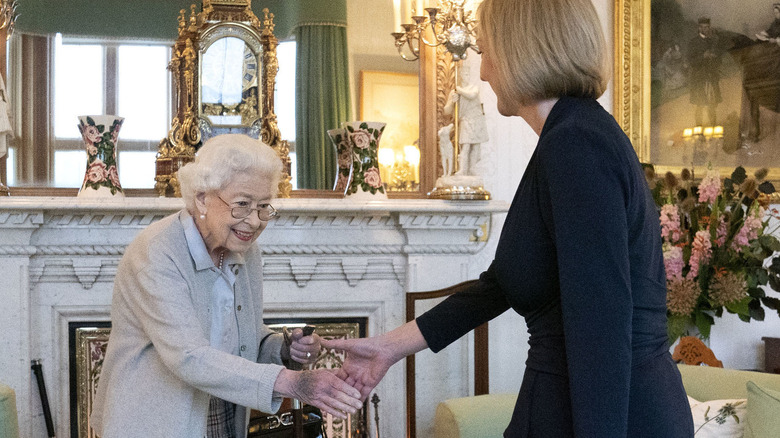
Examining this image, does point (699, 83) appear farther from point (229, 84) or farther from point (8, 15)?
point (8, 15)

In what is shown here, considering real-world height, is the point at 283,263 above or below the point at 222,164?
below

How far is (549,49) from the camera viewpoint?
4.57 feet

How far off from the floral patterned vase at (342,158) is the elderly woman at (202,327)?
4.89 ft

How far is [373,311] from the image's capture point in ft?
12.7

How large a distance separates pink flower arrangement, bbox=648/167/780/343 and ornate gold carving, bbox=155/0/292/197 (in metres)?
1.73

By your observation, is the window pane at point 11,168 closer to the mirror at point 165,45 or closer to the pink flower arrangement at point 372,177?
the mirror at point 165,45

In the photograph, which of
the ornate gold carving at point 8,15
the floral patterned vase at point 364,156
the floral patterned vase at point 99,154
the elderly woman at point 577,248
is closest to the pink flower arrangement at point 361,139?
the floral patterned vase at point 364,156

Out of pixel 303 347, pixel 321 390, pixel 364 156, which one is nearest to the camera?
pixel 321 390

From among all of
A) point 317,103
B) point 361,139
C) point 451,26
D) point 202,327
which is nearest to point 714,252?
point 451,26

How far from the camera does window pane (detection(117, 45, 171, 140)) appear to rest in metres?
3.63

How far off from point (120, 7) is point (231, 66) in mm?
572

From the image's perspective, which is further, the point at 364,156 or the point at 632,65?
the point at 632,65

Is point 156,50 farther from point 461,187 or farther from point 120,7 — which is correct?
point 461,187

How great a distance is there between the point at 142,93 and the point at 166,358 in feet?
6.68
